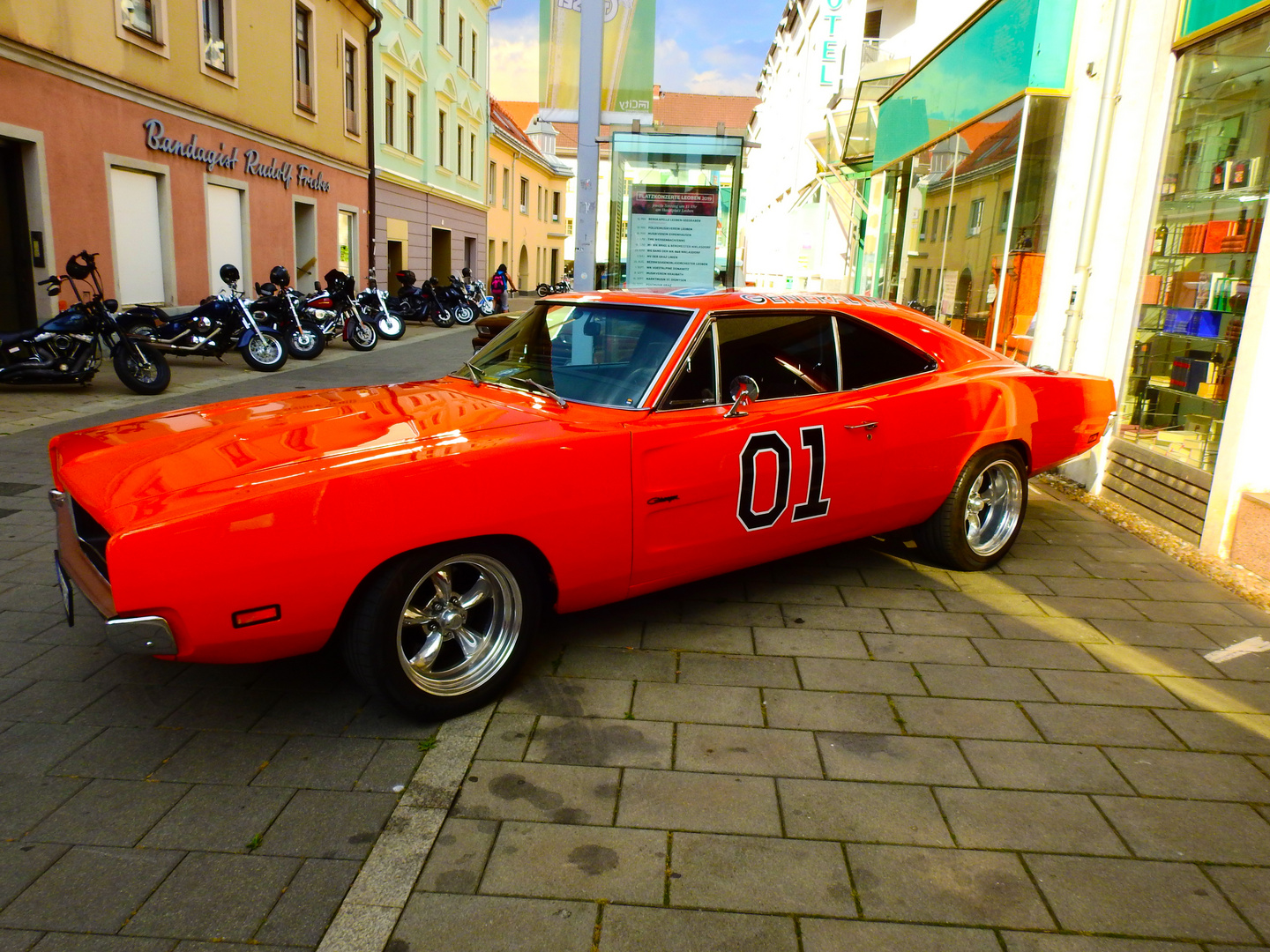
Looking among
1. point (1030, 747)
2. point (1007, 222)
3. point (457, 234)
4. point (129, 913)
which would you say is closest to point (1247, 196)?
point (1007, 222)

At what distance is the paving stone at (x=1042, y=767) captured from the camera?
109 inches

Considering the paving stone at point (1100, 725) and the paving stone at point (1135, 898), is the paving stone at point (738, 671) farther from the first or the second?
the paving stone at point (1135, 898)

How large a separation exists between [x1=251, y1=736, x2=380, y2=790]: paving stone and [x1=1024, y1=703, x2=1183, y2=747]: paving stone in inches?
90.2

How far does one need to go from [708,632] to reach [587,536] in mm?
968

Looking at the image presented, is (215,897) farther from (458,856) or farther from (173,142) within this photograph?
(173,142)

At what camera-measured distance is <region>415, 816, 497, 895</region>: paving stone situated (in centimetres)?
227

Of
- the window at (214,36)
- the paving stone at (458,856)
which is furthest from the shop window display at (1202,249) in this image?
the window at (214,36)

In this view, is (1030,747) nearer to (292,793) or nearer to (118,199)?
(292,793)

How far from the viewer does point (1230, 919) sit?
219cm

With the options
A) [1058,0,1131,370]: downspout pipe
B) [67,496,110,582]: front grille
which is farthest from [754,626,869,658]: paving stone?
[1058,0,1131,370]: downspout pipe

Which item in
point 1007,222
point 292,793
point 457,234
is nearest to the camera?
point 292,793

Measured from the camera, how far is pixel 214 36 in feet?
50.0

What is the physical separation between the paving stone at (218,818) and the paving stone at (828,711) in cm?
162

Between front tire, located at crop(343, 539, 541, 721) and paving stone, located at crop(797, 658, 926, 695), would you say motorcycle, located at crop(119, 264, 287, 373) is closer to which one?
front tire, located at crop(343, 539, 541, 721)
